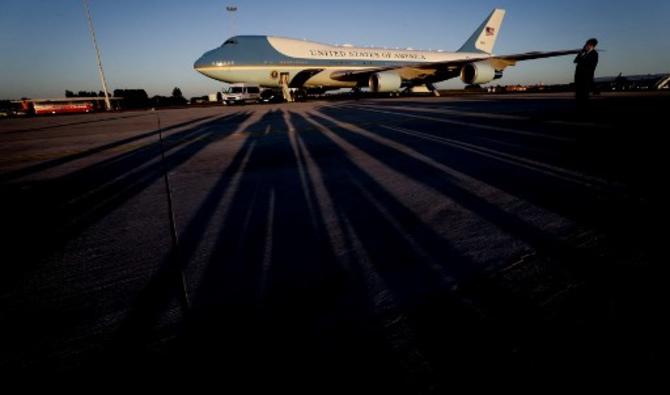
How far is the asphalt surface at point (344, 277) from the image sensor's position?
98 cm

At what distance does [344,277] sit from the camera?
1419 mm

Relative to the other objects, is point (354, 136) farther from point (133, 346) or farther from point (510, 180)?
point (133, 346)

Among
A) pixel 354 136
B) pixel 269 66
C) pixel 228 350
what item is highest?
pixel 269 66

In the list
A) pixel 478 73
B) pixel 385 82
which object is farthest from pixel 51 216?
pixel 478 73

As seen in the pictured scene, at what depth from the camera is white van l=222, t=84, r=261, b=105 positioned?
26.4m

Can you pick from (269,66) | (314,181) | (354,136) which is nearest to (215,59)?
(269,66)

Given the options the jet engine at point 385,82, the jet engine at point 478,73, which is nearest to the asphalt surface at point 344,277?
Result: the jet engine at point 478,73

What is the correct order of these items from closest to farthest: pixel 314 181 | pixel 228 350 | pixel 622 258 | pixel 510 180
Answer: pixel 228 350 < pixel 622 258 < pixel 510 180 < pixel 314 181

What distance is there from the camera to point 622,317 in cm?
108

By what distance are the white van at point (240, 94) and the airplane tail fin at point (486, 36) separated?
2316 cm

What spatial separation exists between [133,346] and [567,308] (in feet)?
5.11

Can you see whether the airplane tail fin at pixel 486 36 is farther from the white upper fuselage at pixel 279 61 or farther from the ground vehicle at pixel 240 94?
the ground vehicle at pixel 240 94

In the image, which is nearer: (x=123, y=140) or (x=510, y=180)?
(x=510, y=180)

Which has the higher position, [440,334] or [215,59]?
[215,59]
